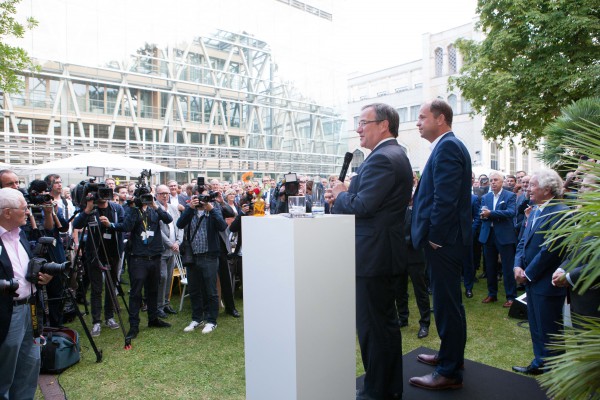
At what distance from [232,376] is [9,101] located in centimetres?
1884

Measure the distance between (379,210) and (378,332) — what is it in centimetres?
83

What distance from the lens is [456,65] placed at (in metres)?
37.3

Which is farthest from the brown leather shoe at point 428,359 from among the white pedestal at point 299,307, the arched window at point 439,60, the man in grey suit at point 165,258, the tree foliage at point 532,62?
the arched window at point 439,60

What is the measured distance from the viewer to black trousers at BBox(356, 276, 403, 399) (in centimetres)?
277

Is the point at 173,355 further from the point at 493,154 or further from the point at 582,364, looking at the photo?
the point at 493,154

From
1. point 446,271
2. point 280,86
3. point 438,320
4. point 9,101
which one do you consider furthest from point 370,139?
point 280,86

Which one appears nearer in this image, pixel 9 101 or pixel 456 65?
pixel 9 101

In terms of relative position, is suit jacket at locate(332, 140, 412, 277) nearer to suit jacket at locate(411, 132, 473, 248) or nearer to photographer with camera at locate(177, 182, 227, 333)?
suit jacket at locate(411, 132, 473, 248)

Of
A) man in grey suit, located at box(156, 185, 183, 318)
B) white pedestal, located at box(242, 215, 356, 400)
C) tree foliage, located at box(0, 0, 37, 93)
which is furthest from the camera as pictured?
tree foliage, located at box(0, 0, 37, 93)

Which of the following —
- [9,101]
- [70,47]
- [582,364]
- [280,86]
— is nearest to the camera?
[582,364]

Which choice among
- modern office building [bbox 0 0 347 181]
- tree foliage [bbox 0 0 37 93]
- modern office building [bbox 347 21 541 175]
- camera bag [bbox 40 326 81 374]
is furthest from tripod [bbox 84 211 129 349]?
modern office building [bbox 347 21 541 175]

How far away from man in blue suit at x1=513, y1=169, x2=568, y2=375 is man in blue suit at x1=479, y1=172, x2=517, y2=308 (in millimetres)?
2665

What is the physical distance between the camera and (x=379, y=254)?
2752mm

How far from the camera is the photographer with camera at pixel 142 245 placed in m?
5.34
